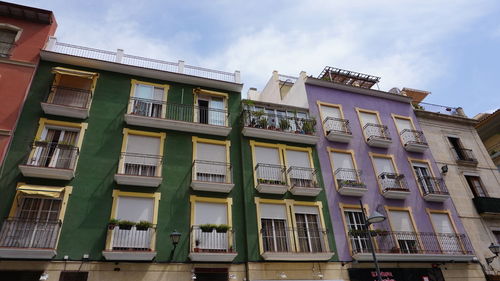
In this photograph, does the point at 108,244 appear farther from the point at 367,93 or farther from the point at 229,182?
the point at 367,93

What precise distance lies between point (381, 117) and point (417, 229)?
7292mm

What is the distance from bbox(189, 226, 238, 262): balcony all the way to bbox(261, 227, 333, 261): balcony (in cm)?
147

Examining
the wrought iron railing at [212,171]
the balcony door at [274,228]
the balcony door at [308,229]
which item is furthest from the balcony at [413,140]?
the wrought iron railing at [212,171]

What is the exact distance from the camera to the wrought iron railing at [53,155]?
13.1m

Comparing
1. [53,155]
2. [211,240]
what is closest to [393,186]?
[211,240]

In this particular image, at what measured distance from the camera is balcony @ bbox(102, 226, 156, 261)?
11.8 metres

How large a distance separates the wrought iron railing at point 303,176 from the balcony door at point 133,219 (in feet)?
22.5

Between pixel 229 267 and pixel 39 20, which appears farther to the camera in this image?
pixel 39 20

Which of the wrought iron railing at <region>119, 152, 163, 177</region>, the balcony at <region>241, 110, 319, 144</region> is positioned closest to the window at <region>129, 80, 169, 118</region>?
the wrought iron railing at <region>119, 152, 163, 177</region>

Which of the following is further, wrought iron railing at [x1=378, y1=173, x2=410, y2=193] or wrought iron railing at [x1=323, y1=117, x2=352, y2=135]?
wrought iron railing at [x1=323, y1=117, x2=352, y2=135]

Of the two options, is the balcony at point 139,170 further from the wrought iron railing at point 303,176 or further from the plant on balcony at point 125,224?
the wrought iron railing at point 303,176

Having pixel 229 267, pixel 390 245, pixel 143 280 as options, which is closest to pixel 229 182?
pixel 229 267

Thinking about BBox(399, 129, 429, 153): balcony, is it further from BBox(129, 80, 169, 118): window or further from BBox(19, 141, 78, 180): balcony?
BBox(19, 141, 78, 180): balcony

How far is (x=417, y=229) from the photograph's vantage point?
55.3ft
